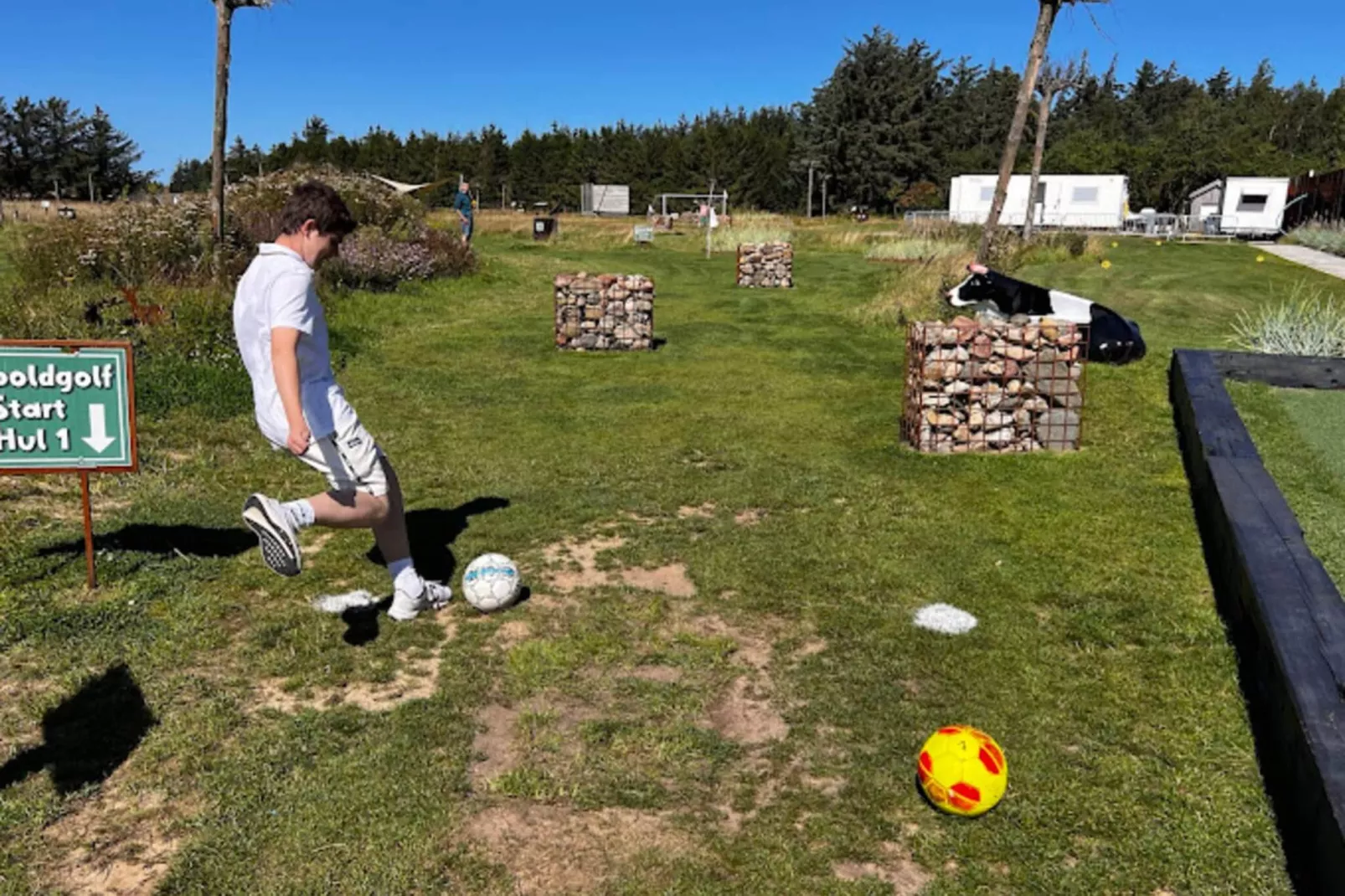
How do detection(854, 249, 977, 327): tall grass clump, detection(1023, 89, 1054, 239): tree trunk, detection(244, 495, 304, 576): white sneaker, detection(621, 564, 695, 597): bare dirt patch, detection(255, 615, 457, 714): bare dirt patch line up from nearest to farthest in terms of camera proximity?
detection(255, 615, 457, 714): bare dirt patch, detection(244, 495, 304, 576): white sneaker, detection(621, 564, 695, 597): bare dirt patch, detection(854, 249, 977, 327): tall grass clump, detection(1023, 89, 1054, 239): tree trunk

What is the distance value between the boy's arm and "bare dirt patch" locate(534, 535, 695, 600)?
5.47 ft

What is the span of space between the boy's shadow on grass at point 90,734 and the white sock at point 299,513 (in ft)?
2.82

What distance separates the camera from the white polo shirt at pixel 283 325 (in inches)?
146

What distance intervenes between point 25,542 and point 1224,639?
20.0 ft

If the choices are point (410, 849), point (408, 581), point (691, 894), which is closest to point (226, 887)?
point (410, 849)

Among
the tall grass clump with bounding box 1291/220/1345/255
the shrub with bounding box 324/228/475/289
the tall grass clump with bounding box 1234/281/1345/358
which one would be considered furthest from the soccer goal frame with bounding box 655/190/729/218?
the tall grass clump with bounding box 1234/281/1345/358

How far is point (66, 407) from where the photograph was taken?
452 cm

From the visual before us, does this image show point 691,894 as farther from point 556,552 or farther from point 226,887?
point 556,552

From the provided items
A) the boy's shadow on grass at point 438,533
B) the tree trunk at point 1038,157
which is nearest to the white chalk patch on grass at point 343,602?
the boy's shadow on grass at point 438,533

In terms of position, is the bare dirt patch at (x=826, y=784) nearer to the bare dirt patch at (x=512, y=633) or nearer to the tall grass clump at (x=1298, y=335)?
the bare dirt patch at (x=512, y=633)

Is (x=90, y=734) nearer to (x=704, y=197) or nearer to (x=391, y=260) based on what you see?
(x=391, y=260)

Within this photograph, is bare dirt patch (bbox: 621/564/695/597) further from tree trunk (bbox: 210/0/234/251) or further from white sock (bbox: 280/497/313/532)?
tree trunk (bbox: 210/0/234/251)

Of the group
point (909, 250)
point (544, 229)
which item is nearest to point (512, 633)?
point (909, 250)

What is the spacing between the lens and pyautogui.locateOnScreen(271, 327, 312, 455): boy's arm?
3656 mm
